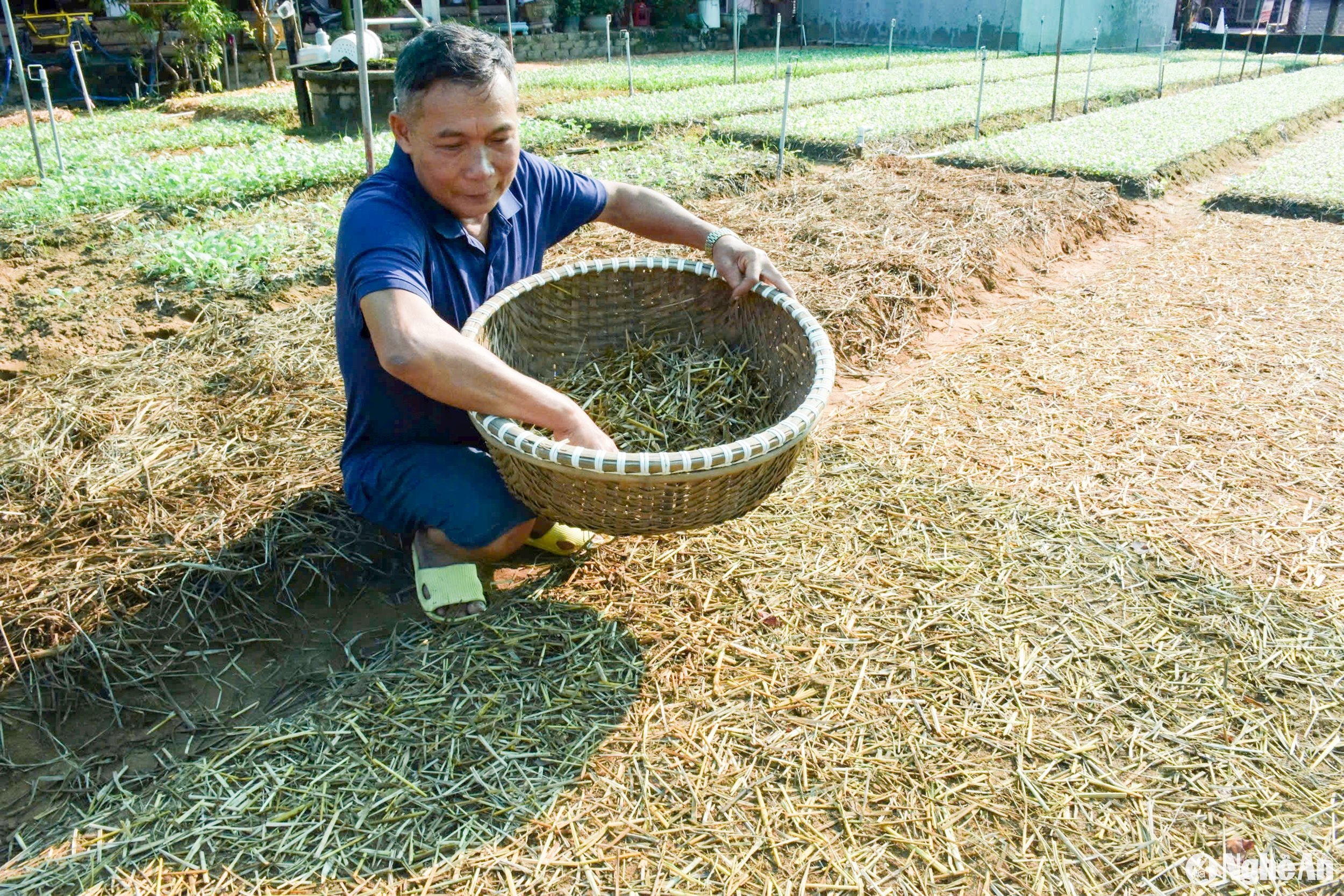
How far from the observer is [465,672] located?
7.16 ft

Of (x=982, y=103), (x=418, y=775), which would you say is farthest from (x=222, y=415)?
(x=982, y=103)

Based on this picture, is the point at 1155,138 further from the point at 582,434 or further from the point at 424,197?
the point at 582,434

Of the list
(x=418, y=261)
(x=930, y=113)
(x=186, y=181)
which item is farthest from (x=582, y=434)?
(x=930, y=113)

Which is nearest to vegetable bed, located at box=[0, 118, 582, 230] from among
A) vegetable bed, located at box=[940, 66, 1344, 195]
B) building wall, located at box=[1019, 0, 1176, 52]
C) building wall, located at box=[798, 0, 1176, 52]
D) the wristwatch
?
the wristwatch

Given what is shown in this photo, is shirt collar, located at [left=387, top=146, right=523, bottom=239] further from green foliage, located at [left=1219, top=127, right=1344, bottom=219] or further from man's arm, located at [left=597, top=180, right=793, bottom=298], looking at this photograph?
green foliage, located at [left=1219, top=127, right=1344, bottom=219]

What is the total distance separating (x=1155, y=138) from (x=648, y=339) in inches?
323

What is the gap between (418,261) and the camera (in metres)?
2.10

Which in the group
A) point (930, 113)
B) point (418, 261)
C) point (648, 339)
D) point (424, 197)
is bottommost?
point (648, 339)

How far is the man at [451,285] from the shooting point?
1.92 m

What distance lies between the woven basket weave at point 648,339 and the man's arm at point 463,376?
1.8 inches

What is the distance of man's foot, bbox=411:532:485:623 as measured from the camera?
2.32 meters

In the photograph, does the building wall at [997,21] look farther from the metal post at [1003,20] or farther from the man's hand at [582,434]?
the man's hand at [582,434]

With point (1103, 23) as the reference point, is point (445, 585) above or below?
below

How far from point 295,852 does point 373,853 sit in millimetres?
152
